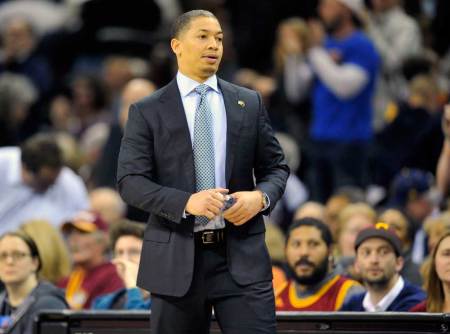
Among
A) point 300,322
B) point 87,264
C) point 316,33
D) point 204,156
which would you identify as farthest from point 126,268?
point 316,33

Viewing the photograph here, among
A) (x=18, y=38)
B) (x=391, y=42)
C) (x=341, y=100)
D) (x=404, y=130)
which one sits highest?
(x=18, y=38)

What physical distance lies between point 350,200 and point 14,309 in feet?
11.1

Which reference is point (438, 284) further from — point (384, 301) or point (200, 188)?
point (200, 188)

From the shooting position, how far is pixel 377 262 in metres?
8.05

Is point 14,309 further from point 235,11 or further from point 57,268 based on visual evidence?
point 235,11

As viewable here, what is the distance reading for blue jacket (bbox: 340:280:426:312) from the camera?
25.8ft

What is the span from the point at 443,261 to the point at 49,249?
3.10 meters

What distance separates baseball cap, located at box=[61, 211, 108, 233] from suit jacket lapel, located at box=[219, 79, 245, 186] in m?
4.47

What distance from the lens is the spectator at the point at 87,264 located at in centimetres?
941

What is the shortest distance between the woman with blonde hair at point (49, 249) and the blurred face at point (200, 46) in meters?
4.11

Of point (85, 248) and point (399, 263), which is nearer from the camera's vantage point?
point (399, 263)

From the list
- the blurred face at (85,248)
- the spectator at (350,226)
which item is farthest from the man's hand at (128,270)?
the spectator at (350,226)

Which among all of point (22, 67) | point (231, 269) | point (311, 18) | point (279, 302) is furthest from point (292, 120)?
point (231, 269)

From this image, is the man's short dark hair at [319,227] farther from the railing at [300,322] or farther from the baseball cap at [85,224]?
the baseball cap at [85,224]
